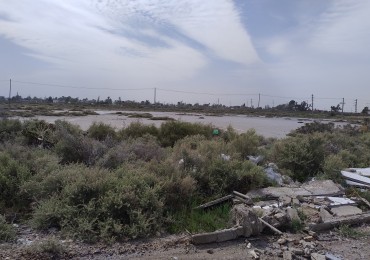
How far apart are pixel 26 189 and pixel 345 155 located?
11051 mm

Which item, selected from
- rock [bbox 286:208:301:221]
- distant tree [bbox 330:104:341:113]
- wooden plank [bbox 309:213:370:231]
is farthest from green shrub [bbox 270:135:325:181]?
distant tree [bbox 330:104:341:113]

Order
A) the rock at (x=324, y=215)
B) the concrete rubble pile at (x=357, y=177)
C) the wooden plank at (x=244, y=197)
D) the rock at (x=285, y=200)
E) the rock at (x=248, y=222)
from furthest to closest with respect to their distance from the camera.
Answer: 1. the concrete rubble pile at (x=357, y=177)
2. the rock at (x=285, y=200)
3. the wooden plank at (x=244, y=197)
4. the rock at (x=324, y=215)
5. the rock at (x=248, y=222)

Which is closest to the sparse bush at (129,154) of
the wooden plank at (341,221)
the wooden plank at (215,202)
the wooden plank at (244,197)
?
the wooden plank at (215,202)

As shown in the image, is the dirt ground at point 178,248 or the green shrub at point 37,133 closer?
the dirt ground at point 178,248

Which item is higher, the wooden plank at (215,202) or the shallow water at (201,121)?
the shallow water at (201,121)

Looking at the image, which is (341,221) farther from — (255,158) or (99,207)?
(99,207)

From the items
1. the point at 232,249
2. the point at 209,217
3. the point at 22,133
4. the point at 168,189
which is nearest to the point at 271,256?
the point at 232,249

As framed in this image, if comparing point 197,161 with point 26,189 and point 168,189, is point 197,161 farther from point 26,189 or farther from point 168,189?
point 26,189

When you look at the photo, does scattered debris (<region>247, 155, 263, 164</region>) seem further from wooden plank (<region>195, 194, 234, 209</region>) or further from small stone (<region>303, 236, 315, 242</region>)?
small stone (<region>303, 236, 315, 242</region>)

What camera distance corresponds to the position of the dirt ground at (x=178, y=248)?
5.41 m

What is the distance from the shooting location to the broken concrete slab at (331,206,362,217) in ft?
26.6

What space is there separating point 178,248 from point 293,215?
8.66 feet

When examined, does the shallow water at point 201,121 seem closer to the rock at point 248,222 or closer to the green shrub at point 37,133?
the green shrub at point 37,133

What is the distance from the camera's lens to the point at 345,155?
1361cm
